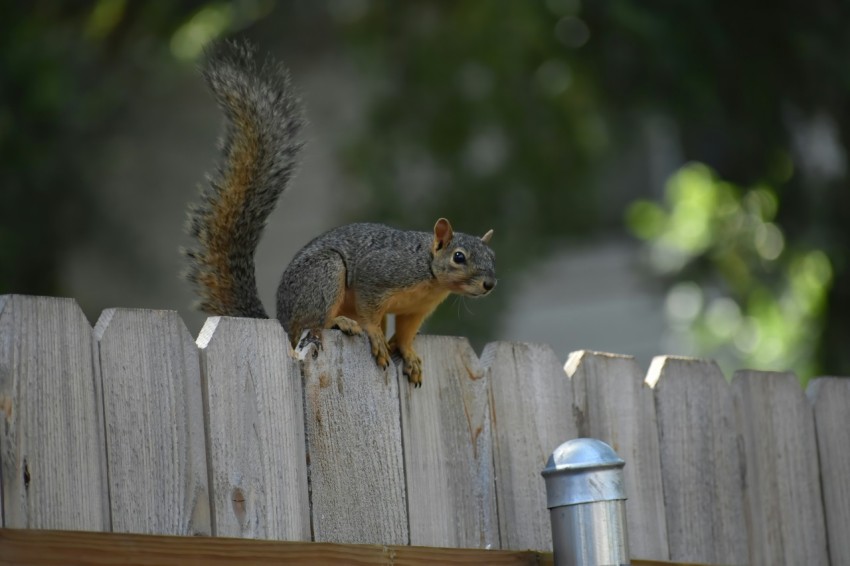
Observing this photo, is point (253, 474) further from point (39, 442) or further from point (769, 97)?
point (769, 97)

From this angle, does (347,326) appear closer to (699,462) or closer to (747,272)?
(699,462)

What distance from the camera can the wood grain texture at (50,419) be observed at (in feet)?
5.98

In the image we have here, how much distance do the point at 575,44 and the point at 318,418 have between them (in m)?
4.81

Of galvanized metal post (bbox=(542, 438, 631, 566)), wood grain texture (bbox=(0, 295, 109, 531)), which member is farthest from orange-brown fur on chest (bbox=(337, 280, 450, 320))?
wood grain texture (bbox=(0, 295, 109, 531))

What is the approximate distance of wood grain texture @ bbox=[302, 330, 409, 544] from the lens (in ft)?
7.22

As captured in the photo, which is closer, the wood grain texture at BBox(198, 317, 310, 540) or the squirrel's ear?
the wood grain texture at BBox(198, 317, 310, 540)

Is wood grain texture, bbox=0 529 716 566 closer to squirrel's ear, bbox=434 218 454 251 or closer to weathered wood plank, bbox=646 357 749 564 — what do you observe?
weathered wood plank, bbox=646 357 749 564

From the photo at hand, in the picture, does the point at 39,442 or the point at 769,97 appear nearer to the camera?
the point at 39,442

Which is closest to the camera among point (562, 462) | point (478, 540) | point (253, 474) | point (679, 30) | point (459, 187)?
point (253, 474)

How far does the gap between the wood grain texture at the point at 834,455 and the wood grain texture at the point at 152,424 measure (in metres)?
1.58

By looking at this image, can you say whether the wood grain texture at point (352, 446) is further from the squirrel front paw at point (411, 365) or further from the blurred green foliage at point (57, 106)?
the blurred green foliage at point (57, 106)

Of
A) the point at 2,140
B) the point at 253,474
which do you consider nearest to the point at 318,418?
the point at 253,474

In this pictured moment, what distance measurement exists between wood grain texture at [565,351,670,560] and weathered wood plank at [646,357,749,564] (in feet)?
0.11

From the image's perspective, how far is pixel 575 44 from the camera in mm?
6734
